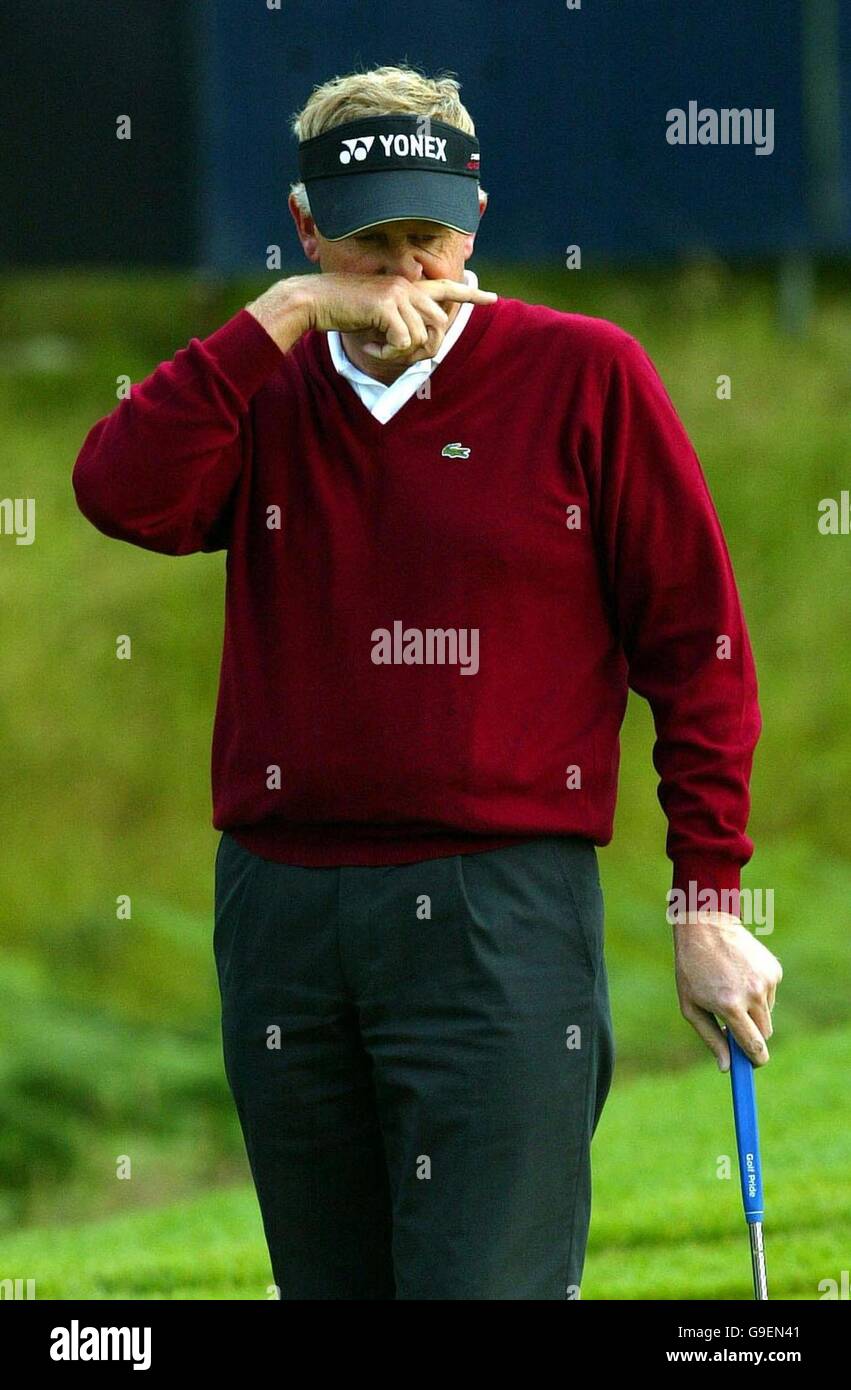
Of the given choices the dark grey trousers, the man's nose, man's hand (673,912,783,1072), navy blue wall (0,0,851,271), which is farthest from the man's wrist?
navy blue wall (0,0,851,271)

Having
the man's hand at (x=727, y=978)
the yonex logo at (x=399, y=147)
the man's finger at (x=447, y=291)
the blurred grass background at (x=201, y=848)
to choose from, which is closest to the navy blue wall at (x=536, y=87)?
the blurred grass background at (x=201, y=848)

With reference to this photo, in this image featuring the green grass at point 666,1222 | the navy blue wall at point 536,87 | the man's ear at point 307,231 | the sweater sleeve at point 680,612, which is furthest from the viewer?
the navy blue wall at point 536,87

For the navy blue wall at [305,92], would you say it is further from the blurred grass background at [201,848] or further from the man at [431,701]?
the man at [431,701]

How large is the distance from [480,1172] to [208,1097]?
5688 mm

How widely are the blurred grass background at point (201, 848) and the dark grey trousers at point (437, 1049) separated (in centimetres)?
216

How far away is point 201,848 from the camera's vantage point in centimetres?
1049

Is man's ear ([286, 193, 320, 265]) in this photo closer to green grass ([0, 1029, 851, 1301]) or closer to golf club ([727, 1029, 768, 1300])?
golf club ([727, 1029, 768, 1300])

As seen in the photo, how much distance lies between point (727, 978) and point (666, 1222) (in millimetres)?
2746

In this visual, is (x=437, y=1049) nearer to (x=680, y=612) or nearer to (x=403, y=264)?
(x=680, y=612)

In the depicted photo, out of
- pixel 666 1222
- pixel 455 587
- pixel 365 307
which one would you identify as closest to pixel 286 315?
pixel 365 307

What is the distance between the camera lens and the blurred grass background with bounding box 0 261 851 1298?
6.06 meters

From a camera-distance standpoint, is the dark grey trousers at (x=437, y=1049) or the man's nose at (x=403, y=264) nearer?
the dark grey trousers at (x=437, y=1049)

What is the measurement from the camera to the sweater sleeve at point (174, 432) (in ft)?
9.89
